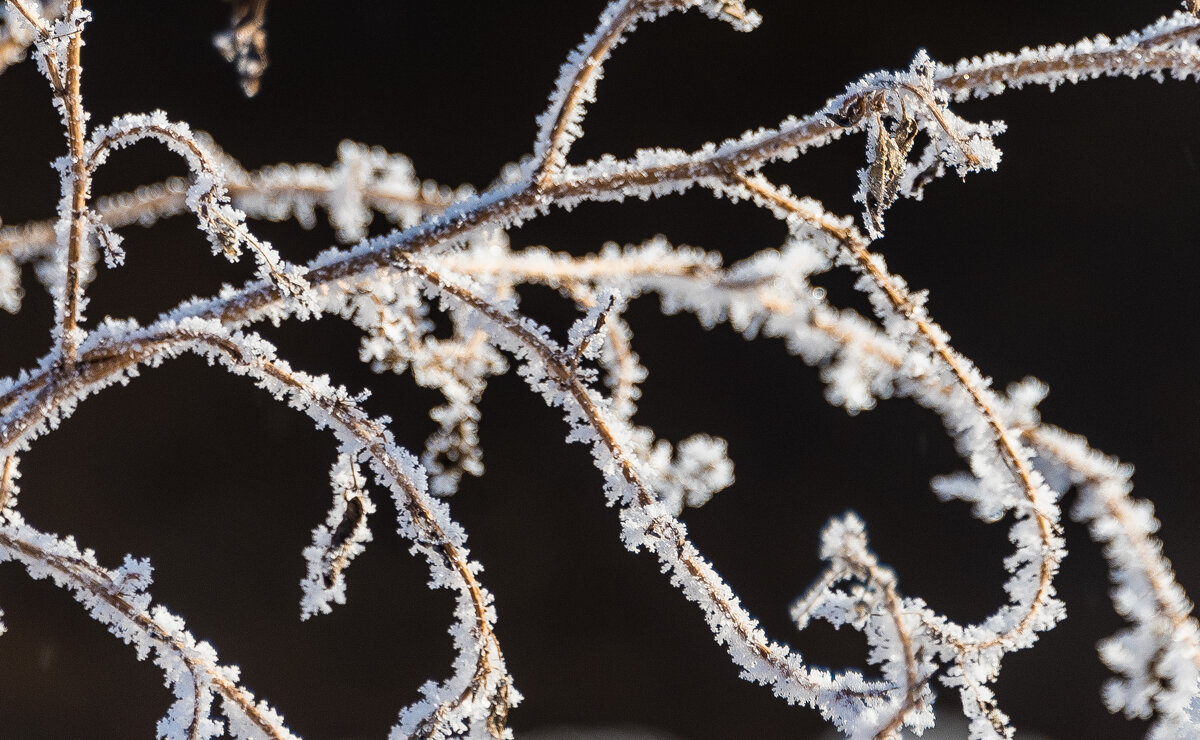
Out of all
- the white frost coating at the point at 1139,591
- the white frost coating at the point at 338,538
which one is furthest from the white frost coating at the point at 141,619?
the white frost coating at the point at 1139,591

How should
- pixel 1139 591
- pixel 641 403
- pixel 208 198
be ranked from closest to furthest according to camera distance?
pixel 208 198 < pixel 1139 591 < pixel 641 403

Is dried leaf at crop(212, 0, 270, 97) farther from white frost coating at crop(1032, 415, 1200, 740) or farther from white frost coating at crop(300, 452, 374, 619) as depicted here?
white frost coating at crop(1032, 415, 1200, 740)

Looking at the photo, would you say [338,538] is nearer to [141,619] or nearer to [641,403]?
[141,619]

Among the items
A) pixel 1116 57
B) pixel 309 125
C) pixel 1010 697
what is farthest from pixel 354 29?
pixel 1010 697

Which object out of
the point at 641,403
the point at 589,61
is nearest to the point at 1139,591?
the point at 589,61

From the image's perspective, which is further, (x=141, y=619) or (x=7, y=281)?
(x=7, y=281)

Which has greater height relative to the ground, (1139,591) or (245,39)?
(245,39)

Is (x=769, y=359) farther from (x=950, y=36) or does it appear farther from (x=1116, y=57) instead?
(x=1116, y=57)

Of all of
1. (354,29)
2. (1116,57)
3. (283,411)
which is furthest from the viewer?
(283,411)

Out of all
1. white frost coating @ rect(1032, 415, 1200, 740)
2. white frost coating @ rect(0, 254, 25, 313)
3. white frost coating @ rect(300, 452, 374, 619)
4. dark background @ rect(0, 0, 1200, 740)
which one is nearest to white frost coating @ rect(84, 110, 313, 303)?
white frost coating @ rect(300, 452, 374, 619)
